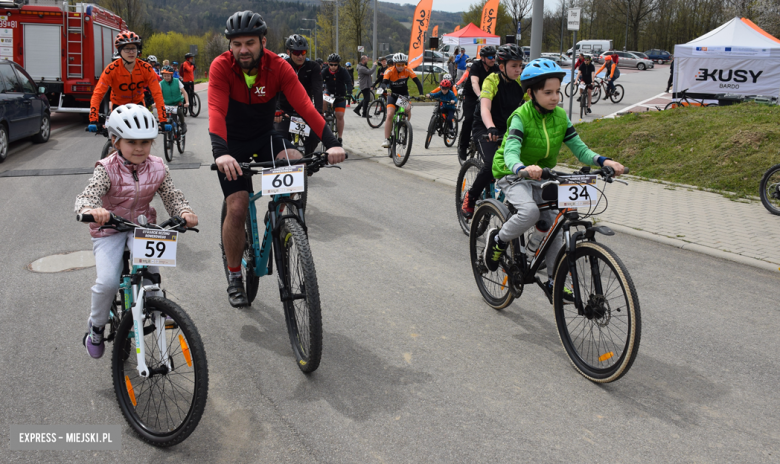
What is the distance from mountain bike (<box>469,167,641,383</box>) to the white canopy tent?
17.5 m

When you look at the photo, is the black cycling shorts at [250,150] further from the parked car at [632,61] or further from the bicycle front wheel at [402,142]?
the parked car at [632,61]

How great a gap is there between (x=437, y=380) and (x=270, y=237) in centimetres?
150

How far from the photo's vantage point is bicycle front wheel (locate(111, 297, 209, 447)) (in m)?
2.99

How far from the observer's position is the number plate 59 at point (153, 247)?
3150 mm

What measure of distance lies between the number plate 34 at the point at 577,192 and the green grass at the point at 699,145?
22.0ft

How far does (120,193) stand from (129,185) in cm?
7

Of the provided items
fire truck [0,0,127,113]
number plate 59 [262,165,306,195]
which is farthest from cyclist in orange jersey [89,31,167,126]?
fire truck [0,0,127,113]

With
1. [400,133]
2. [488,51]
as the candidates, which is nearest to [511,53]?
[488,51]

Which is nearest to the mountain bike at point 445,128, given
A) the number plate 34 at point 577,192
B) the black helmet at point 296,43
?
the black helmet at point 296,43

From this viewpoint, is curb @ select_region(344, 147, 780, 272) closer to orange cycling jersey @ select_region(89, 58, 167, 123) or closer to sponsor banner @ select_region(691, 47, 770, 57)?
orange cycling jersey @ select_region(89, 58, 167, 123)

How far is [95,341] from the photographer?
11.8 feet

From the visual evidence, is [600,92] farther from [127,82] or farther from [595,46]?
[595,46]

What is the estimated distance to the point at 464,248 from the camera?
22.2ft

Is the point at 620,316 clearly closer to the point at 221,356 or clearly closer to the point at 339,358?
the point at 339,358
